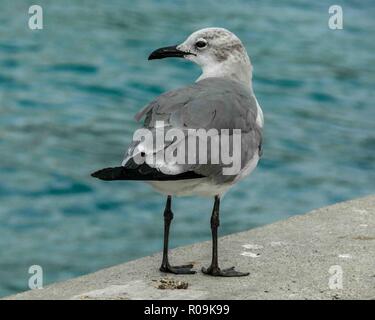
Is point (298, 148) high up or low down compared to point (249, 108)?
down

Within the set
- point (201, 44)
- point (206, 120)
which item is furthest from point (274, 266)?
point (201, 44)

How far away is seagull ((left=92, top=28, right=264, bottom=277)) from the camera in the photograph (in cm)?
298

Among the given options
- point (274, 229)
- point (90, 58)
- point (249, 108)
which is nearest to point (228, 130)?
point (249, 108)

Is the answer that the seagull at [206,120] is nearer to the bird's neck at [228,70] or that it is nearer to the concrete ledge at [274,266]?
the bird's neck at [228,70]

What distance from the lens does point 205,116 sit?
3.16 m

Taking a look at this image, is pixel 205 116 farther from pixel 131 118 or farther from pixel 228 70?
pixel 131 118

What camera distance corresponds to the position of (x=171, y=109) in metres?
3.18

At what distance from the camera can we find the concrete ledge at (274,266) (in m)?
3.13

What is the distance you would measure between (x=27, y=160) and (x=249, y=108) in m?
4.34

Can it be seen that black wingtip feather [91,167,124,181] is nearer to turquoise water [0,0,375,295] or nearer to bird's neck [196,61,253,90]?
bird's neck [196,61,253,90]

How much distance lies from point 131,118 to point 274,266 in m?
4.76

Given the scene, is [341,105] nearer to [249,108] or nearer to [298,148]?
[298,148]

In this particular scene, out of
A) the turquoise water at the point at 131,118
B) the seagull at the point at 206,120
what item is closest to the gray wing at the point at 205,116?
the seagull at the point at 206,120
